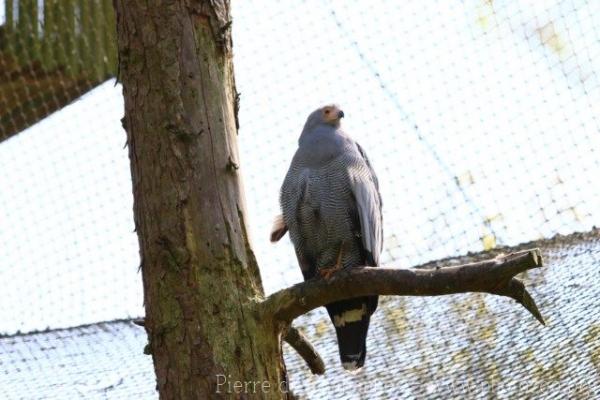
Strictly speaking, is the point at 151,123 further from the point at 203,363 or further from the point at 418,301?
the point at 418,301

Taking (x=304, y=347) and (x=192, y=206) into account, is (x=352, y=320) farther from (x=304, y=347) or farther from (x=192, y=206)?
(x=192, y=206)

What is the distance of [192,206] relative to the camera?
2879 mm

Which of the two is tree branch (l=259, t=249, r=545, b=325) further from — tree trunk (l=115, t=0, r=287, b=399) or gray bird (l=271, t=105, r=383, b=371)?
gray bird (l=271, t=105, r=383, b=371)

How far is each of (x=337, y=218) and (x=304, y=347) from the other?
74 cm

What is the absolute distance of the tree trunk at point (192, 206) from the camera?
8.96 feet

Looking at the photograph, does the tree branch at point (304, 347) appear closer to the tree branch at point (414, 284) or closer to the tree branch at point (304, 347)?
the tree branch at point (304, 347)

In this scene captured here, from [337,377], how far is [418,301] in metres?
0.71

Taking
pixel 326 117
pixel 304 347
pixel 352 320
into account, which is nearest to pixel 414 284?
pixel 304 347

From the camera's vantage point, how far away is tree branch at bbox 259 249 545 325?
8.45 ft

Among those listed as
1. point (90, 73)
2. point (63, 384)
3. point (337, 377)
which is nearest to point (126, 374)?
point (63, 384)

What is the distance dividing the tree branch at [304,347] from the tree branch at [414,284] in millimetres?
241

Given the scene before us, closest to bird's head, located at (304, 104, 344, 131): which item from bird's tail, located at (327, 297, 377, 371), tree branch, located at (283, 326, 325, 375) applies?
bird's tail, located at (327, 297, 377, 371)

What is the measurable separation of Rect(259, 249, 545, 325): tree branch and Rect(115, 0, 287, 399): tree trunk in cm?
10

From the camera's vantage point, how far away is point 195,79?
301 cm
